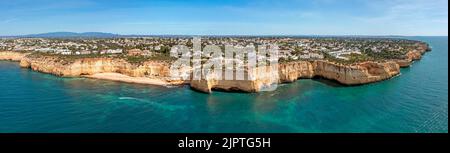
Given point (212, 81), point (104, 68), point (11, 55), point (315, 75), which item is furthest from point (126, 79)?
point (11, 55)

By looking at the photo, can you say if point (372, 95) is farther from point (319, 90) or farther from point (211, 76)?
point (211, 76)

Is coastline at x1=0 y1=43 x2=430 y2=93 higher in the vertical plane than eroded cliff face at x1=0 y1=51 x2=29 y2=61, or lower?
lower

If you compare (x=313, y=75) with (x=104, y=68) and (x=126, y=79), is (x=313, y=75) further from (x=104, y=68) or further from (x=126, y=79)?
(x=104, y=68)

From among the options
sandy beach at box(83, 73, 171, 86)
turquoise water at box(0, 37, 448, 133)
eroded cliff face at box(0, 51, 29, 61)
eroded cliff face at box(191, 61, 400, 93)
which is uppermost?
eroded cliff face at box(0, 51, 29, 61)

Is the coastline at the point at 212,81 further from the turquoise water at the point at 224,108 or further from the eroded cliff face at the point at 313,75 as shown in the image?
the turquoise water at the point at 224,108

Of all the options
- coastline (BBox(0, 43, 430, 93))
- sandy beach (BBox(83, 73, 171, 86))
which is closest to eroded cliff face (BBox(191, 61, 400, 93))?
coastline (BBox(0, 43, 430, 93))

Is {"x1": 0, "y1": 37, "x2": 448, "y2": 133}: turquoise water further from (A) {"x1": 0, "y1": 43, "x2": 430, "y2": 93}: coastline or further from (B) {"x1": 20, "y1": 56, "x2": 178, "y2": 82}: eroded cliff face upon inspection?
(B) {"x1": 20, "y1": 56, "x2": 178, "y2": 82}: eroded cliff face

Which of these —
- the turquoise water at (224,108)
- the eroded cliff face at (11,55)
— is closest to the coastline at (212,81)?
the turquoise water at (224,108)
